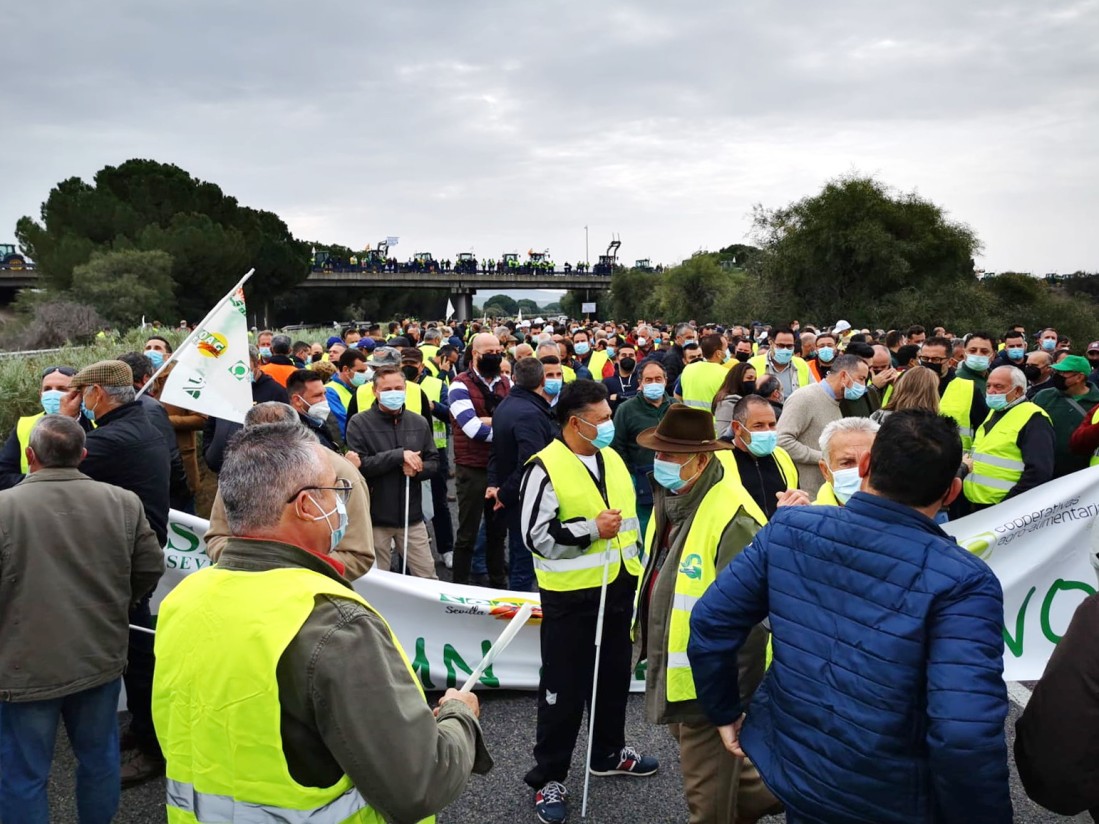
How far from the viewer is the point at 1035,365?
25.6ft

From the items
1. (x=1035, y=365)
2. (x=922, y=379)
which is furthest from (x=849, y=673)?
(x=1035, y=365)

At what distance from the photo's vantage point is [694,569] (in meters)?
2.96

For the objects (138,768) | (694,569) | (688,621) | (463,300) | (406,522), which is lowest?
(138,768)

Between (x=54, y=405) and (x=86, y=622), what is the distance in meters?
2.21

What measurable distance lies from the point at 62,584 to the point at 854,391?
5.23 meters

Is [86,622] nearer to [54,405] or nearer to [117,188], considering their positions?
[54,405]

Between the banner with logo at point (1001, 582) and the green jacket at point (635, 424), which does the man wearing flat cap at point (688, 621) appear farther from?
the green jacket at point (635, 424)

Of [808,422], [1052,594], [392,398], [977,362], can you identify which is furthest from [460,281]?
[1052,594]

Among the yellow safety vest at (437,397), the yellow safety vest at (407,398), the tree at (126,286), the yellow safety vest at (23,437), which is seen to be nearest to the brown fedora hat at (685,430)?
the yellow safety vest at (23,437)

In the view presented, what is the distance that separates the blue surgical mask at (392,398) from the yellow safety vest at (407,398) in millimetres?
617

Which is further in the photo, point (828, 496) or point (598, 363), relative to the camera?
point (598, 363)

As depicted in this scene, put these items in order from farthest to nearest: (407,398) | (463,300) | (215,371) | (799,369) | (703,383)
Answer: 1. (463,300)
2. (799,369)
3. (703,383)
4. (407,398)
5. (215,371)

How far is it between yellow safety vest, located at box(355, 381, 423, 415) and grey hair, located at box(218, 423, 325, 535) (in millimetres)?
4605

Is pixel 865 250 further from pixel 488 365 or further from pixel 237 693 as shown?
pixel 237 693
